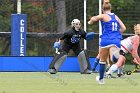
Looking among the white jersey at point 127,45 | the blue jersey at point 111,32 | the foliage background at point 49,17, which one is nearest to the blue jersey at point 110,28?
the blue jersey at point 111,32

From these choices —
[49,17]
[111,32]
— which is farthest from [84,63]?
[49,17]

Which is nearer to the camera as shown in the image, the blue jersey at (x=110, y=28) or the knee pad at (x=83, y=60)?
the blue jersey at (x=110, y=28)

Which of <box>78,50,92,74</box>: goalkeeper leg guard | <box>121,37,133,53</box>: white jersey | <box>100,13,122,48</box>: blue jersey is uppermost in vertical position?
<box>100,13,122,48</box>: blue jersey

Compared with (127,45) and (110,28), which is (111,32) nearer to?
(110,28)

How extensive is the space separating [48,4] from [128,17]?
3455 millimetres

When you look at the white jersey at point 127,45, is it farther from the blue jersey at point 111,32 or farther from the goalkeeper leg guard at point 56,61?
the blue jersey at point 111,32

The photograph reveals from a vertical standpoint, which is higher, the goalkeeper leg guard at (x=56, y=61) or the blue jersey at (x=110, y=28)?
the blue jersey at (x=110, y=28)

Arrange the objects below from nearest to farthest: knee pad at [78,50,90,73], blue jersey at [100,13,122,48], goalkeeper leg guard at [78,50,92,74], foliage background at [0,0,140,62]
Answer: blue jersey at [100,13,122,48], knee pad at [78,50,90,73], goalkeeper leg guard at [78,50,92,74], foliage background at [0,0,140,62]

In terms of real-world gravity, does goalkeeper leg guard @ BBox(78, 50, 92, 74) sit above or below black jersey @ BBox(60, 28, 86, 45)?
below

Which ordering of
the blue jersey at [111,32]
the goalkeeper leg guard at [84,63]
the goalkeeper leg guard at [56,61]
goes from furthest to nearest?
the goalkeeper leg guard at [84,63] → the goalkeeper leg guard at [56,61] → the blue jersey at [111,32]

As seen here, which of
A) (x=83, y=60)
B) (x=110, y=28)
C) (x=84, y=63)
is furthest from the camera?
(x=84, y=63)

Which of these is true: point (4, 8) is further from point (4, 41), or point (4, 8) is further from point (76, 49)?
point (76, 49)

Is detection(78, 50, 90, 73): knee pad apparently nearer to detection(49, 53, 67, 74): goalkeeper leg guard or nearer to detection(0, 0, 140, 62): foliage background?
detection(49, 53, 67, 74): goalkeeper leg guard

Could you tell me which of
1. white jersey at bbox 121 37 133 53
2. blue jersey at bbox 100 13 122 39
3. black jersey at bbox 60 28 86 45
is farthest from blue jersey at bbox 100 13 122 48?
black jersey at bbox 60 28 86 45
